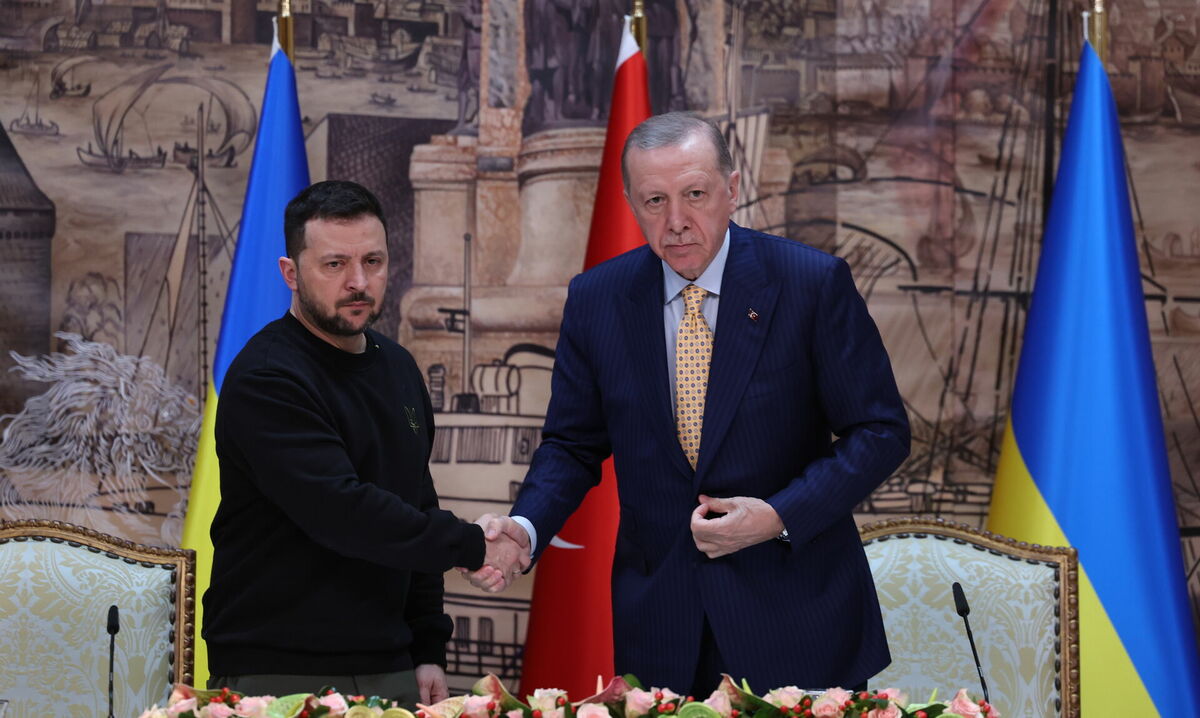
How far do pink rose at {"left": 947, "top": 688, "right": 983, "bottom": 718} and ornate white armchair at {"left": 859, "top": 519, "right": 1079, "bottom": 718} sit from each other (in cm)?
120

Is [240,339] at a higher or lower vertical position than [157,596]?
higher

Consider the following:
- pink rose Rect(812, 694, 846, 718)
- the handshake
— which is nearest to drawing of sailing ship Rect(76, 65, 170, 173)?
the handshake

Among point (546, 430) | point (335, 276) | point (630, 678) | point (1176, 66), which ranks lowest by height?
point (630, 678)

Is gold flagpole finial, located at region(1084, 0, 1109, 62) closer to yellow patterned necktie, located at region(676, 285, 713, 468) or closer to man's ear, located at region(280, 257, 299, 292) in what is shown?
yellow patterned necktie, located at region(676, 285, 713, 468)

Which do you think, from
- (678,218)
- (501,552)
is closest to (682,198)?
(678,218)

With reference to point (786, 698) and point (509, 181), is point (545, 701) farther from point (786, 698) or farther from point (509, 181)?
point (509, 181)

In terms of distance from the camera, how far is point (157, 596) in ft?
8.42

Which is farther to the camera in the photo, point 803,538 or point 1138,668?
point 1138,668

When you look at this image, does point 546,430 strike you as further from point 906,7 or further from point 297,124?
point 906,7

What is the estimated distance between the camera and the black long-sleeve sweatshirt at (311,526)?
6.40 feet

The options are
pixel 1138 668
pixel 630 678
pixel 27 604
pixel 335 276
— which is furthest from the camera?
pixel 1138 668

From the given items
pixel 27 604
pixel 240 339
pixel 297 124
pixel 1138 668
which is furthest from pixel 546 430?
pixel 1138 668

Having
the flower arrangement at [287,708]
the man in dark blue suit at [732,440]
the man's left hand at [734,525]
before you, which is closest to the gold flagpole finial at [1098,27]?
the man in dark blue suit at [732,440]

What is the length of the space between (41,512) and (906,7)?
3.19 m
